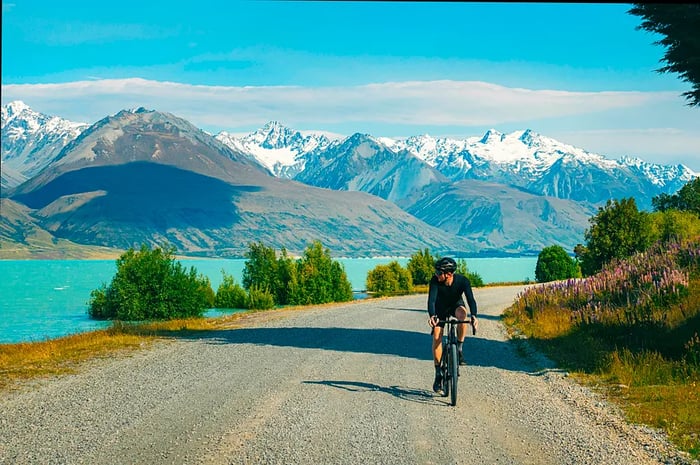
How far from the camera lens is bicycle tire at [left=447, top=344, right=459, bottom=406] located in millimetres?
13344

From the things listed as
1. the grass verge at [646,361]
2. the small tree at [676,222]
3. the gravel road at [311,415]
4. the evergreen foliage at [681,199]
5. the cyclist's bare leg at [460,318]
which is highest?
the evergreen foliage at [681,199]

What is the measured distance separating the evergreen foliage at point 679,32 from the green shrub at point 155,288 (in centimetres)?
4293

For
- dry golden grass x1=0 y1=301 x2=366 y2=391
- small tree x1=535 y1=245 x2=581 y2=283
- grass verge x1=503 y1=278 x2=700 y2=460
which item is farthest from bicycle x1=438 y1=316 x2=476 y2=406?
small tree x1=535 y1=245 x2=581 y2=283

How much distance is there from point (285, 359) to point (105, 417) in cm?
828

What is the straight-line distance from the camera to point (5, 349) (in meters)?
23.8

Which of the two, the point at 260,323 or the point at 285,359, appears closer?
the point at 285,359

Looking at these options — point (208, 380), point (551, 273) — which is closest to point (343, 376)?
point (208, 380)

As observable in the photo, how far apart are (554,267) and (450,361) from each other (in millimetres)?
98144

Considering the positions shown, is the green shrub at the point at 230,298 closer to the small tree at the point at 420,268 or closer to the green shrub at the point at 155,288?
the green shrub at the point at 155,288

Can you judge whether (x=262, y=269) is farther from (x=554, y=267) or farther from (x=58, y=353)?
(x=58, y=353)

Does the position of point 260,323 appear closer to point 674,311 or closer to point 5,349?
point 5,349

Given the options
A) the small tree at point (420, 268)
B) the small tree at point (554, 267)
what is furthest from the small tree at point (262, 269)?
Answer: the small tree at point (554, 267)

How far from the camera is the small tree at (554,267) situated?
354 feet

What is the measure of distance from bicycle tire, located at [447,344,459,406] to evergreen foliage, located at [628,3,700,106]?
10.3 meters
